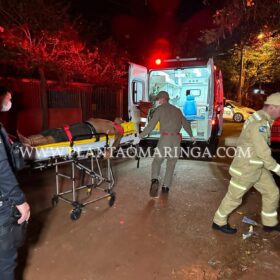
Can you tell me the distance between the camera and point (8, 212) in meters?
1.94

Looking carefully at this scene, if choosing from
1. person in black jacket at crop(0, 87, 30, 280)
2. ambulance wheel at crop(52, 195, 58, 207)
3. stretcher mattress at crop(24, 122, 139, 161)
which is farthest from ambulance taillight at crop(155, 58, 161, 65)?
person in black jacket at crop(0, 87, 30, 280)

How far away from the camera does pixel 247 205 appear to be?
440 cm

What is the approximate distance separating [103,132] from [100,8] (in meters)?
12.6

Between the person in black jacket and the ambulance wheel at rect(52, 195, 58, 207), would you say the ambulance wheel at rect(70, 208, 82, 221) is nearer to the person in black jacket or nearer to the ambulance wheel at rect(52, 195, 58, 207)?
the ambulance wheel at rect(52, 195, 58, 207)

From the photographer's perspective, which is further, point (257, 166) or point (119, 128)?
point (119, 128)

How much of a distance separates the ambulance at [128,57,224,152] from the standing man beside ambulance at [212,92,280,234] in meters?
3.32

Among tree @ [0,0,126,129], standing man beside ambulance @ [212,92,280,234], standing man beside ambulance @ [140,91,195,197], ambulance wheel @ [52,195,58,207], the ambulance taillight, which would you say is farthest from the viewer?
tree @ [0,0,126,129]

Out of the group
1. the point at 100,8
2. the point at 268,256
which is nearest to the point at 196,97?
the point at 268,256

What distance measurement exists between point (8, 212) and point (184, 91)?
6939mm

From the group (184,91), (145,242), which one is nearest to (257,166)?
(145,242)

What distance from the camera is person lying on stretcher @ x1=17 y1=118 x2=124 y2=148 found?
11.9 feet

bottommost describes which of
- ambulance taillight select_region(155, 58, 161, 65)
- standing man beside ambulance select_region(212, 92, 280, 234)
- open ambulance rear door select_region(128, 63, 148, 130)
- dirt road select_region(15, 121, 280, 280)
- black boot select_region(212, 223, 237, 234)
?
dirt road select_region(15, 121, 280, 280)

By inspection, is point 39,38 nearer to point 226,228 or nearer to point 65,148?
point 65,148

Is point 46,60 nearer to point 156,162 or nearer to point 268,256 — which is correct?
point 156,162
